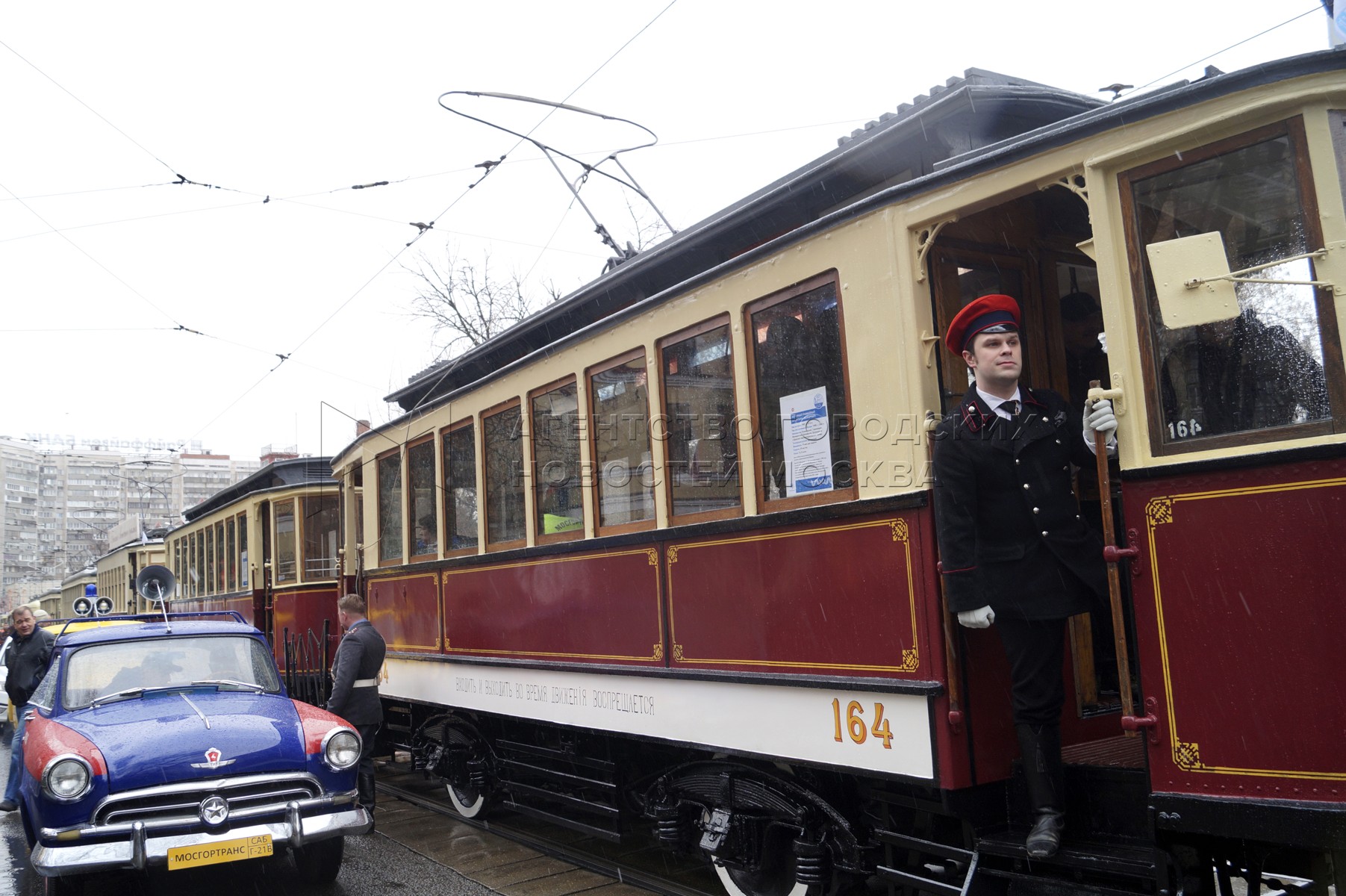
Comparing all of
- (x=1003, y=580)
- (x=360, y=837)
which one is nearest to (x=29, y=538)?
(x=360, y=837)

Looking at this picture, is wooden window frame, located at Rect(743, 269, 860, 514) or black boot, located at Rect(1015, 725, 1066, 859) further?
wooden window frame, located at Rect(743, 269, 860, 514)

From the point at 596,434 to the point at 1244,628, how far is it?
3494mm

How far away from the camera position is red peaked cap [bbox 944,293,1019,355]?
12.1 feet

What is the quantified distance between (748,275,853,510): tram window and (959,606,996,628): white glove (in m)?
0.75

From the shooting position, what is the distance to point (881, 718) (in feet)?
13.0

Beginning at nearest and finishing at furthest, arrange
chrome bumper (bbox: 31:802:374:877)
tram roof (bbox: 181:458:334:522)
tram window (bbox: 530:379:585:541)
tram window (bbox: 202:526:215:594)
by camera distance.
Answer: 1. chrome bumper (bbox: 31:802:374:877)
2. tram window (bbox: 530:379:585:541)
3. tram roof (bbox: 181:458:334:522)
4. tram window (bbox: 202:526:215:594)

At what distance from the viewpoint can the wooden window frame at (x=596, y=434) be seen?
5320 millimetres

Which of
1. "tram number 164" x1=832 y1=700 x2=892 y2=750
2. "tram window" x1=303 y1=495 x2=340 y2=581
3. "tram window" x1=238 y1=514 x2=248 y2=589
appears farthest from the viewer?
"tram window" x1=238 y1=514 x2=248 y2=589

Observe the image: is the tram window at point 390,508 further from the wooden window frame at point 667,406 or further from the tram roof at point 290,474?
the tram roof at point 290,474

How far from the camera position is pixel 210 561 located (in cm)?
1677

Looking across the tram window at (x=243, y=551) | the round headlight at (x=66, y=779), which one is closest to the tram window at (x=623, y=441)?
the round headlight at (x=66, y=779)

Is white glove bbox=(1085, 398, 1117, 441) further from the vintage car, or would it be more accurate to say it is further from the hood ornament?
the hood ornament

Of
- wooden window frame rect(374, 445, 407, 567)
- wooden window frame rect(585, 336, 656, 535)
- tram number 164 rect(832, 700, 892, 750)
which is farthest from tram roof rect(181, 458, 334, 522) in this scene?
tram number 164 rect(832, 700, 892, 750)

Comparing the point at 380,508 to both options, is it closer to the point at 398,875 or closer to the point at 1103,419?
the point at 398,875
